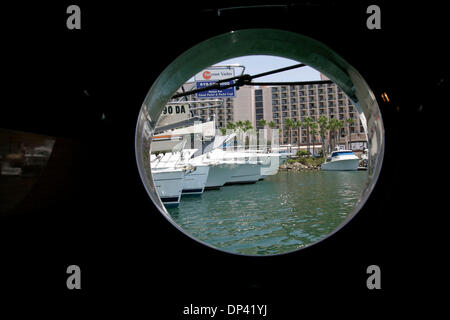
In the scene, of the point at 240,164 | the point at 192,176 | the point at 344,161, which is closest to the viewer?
the point at 192,176

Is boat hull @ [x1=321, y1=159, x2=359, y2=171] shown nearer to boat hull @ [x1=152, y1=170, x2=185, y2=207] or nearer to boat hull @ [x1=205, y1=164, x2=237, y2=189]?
boat hull @ [x1=205, y1=164, x2=237, y2=189]

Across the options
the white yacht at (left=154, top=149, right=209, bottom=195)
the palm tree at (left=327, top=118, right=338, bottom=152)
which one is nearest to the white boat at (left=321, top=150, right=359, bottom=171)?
the palm tree at (left=327, top=118, right=338, bottom=152)

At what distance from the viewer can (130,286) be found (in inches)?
52.4

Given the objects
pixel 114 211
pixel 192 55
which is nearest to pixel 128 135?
pixel 114 211

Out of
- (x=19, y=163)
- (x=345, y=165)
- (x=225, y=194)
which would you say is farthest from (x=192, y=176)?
(x=345, y=165)

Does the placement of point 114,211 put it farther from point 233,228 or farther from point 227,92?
point 227,92

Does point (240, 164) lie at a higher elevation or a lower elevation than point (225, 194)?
higher

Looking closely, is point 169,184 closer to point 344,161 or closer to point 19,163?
point 19,163

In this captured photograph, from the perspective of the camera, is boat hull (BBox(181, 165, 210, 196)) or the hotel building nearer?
boat hull (BBox(181, 165, 210, 196))

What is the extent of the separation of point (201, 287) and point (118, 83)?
3.03ft

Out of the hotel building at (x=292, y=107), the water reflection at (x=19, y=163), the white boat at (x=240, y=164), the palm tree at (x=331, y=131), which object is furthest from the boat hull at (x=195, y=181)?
the hotel building at (x=292, y=107)

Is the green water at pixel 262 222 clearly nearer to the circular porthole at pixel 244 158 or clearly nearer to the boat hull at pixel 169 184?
the circular porthole at pixel 244 158

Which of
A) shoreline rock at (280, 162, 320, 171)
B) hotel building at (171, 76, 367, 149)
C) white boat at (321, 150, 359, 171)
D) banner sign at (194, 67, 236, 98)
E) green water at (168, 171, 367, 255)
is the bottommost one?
green water at (168, 171, 367, 255)

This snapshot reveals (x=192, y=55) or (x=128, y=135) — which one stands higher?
(x=192, y=55)
